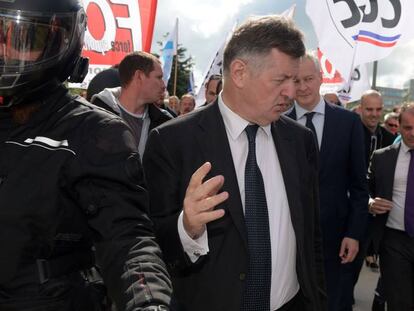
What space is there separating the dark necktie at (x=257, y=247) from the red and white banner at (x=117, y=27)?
4.50 metres

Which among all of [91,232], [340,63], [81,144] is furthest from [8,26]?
[340,63]

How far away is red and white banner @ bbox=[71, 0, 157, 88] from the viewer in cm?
629

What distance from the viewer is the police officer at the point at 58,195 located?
1.36 metres

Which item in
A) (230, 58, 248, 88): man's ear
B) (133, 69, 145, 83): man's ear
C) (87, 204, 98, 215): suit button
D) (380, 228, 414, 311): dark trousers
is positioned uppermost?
(230, 58, 248, 88): man's ear

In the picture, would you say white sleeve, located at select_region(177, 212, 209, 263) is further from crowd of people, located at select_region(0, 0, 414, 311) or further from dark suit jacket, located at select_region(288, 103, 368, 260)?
dark suit jacket, located at select_region(288, 103, 368, 260)

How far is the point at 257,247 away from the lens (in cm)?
215

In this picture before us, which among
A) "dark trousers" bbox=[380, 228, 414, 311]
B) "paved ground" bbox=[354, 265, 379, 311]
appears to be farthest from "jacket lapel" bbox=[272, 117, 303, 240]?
"paved ground" bbox=[354, 265, 379, 311]

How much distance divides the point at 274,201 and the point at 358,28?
4657mm

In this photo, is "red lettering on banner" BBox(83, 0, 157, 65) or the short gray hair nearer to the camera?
the short gray hair

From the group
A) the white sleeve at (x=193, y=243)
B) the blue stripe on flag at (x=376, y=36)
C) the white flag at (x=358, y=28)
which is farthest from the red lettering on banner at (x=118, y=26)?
the white sleeve at (x=193, y=243)

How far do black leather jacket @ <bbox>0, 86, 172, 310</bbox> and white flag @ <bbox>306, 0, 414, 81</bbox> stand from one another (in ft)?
17.6

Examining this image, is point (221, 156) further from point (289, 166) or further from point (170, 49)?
point (170, 49)

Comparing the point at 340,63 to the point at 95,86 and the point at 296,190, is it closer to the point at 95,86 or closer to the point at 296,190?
the point at 95,86

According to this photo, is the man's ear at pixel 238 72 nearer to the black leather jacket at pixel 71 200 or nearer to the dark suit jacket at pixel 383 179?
the black leather jacket at pixel 71 200
